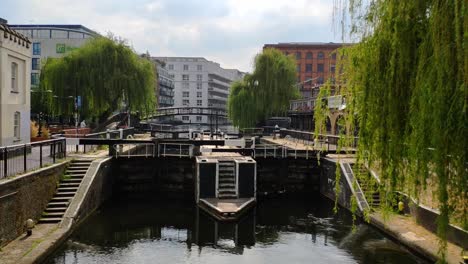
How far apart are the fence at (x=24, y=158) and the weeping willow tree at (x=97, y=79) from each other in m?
15.7

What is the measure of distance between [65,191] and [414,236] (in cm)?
1395

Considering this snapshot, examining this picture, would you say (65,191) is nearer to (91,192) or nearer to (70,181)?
(70,181)

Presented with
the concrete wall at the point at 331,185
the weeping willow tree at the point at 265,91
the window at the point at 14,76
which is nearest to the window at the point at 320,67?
the weeping willow tree at the point at 265,91

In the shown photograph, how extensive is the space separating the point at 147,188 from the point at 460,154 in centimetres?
2315

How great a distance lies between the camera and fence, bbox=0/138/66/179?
52.6 ft

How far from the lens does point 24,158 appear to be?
16859 millimetres

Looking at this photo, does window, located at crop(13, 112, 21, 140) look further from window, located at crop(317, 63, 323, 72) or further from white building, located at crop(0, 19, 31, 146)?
window, located at crop(317, 63, 323, 72)

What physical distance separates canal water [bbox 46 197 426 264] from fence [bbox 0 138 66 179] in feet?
10.0

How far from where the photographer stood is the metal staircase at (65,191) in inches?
713

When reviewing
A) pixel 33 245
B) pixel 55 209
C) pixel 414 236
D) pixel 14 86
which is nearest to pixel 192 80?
pixel 14 86

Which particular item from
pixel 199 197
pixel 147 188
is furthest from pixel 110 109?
pixel 199 197

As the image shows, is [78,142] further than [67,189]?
Yes

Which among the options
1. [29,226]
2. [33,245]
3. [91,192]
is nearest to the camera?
[33,245]

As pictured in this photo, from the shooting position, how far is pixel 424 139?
8352 millimetres
